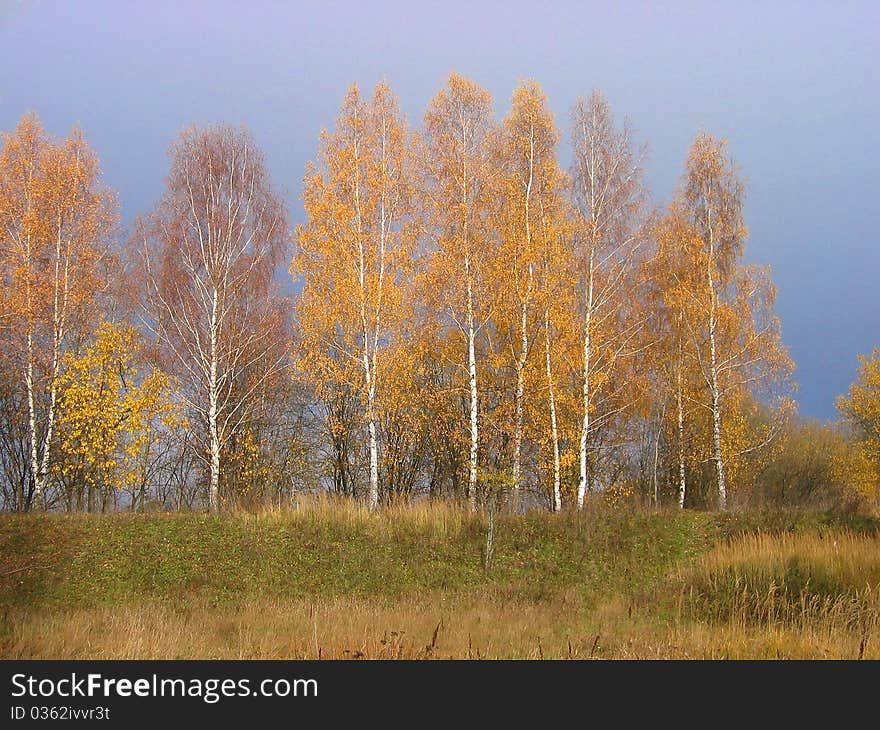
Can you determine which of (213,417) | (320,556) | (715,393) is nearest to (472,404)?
(320,556)

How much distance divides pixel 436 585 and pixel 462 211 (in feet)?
32.8

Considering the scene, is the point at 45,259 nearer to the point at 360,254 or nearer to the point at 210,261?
the point at 210,261

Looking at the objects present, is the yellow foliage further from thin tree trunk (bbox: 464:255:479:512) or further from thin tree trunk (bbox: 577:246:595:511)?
thin tree trunk (bbox: 577:246:595:511)

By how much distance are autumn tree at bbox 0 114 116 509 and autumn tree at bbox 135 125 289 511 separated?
1508 mm

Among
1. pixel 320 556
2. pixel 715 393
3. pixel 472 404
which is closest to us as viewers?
pixel 320 556

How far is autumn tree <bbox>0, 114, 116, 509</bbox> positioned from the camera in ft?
62.4

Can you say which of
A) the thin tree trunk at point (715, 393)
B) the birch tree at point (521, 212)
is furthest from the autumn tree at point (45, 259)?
the thin tree trunk at point (715, 393)

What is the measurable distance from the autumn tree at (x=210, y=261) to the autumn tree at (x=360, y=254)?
275 centimetres

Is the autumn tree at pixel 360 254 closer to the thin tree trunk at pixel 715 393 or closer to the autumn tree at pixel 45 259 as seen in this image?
the autumn tree at pixel 45 259

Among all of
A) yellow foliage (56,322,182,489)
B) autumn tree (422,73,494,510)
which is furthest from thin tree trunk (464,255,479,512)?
yellow foliage (56,322,182,489)

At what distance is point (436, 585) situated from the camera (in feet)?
48.0

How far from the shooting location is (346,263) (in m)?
19.0

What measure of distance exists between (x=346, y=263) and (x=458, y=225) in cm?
326
